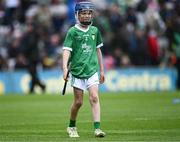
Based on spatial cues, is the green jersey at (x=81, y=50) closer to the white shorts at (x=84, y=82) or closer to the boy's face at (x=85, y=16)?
the white shorts at (x=84, y=82)

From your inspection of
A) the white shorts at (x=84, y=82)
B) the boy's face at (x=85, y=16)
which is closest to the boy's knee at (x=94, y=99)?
the white shorts at (x=84, y=82)

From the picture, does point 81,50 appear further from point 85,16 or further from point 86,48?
point 85,16

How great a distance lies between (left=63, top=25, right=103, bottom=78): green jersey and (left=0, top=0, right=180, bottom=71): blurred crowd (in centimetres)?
1928

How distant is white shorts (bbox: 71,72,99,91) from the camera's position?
15081 millimetres

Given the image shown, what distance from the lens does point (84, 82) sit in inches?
597

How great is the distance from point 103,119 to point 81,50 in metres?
4.76

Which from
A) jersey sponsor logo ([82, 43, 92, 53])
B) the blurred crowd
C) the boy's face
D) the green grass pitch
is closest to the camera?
the green grass pitch

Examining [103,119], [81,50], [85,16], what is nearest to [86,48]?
[81,50]

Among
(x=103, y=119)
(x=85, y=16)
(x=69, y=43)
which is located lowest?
(x=103, y=119)


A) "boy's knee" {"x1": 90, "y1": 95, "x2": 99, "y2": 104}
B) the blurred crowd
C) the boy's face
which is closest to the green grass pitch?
"boy's knee" {"x1": 90, "y1": 95, "x2": 99, "y2": 104}

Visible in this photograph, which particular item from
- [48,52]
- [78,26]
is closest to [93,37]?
[78,26]

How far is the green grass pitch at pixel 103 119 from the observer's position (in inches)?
584

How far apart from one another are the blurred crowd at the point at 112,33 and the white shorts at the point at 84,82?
19341 millimetres

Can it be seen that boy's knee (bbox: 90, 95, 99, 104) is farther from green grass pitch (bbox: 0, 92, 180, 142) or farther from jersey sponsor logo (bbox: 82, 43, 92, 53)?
jersey sponsor logo (bbox: 82, 43, 92, 53)
